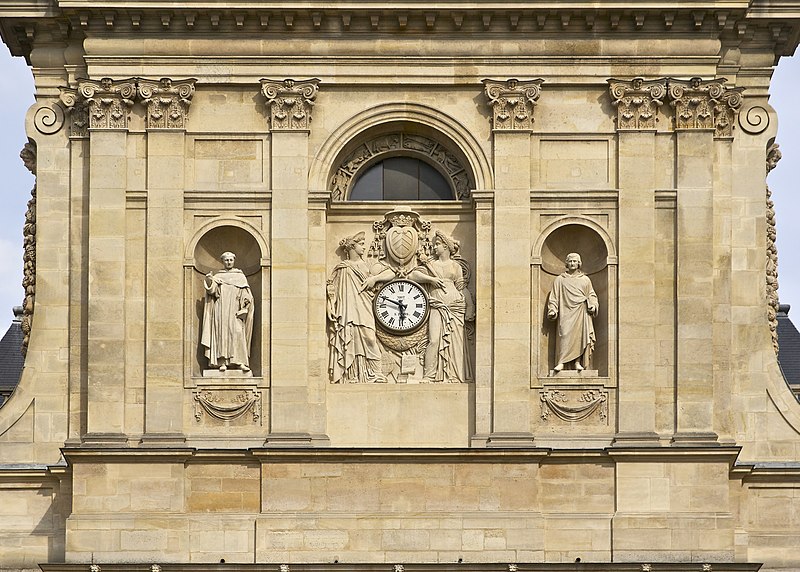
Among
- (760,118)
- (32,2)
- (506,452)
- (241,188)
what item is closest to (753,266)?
(760,118)

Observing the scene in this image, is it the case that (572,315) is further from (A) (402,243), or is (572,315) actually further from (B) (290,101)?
(B) (290,101)

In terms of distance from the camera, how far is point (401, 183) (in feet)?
136

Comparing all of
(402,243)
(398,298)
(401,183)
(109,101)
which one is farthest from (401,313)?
(109,101)

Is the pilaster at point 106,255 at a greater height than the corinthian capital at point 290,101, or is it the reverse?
the corinthian capital at point 290,101

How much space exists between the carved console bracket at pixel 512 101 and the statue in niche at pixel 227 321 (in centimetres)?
458

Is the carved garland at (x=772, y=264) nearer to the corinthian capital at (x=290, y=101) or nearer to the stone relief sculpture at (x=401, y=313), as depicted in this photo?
the stone relief sculpture at (x=401, y=313)

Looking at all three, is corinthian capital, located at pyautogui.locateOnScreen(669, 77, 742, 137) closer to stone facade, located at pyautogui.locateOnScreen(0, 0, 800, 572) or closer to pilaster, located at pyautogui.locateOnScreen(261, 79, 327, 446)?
stone facade, located at pyautogui.locateOnScreen(0, 0, 800, 572)

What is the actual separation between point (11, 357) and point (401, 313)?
16895mm

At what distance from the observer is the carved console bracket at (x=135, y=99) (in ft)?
133

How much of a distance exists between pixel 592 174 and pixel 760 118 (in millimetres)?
2996

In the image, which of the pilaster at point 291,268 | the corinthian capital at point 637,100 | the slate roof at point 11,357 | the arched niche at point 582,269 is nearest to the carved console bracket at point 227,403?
the pilaster at point 291,268

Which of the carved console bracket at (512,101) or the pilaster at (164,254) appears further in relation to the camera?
the carved console bracket at (512,101)

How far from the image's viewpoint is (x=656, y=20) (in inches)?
1598

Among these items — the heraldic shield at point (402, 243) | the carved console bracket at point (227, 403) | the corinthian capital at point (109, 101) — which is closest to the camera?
the carved console bracket at point (227, 403)
